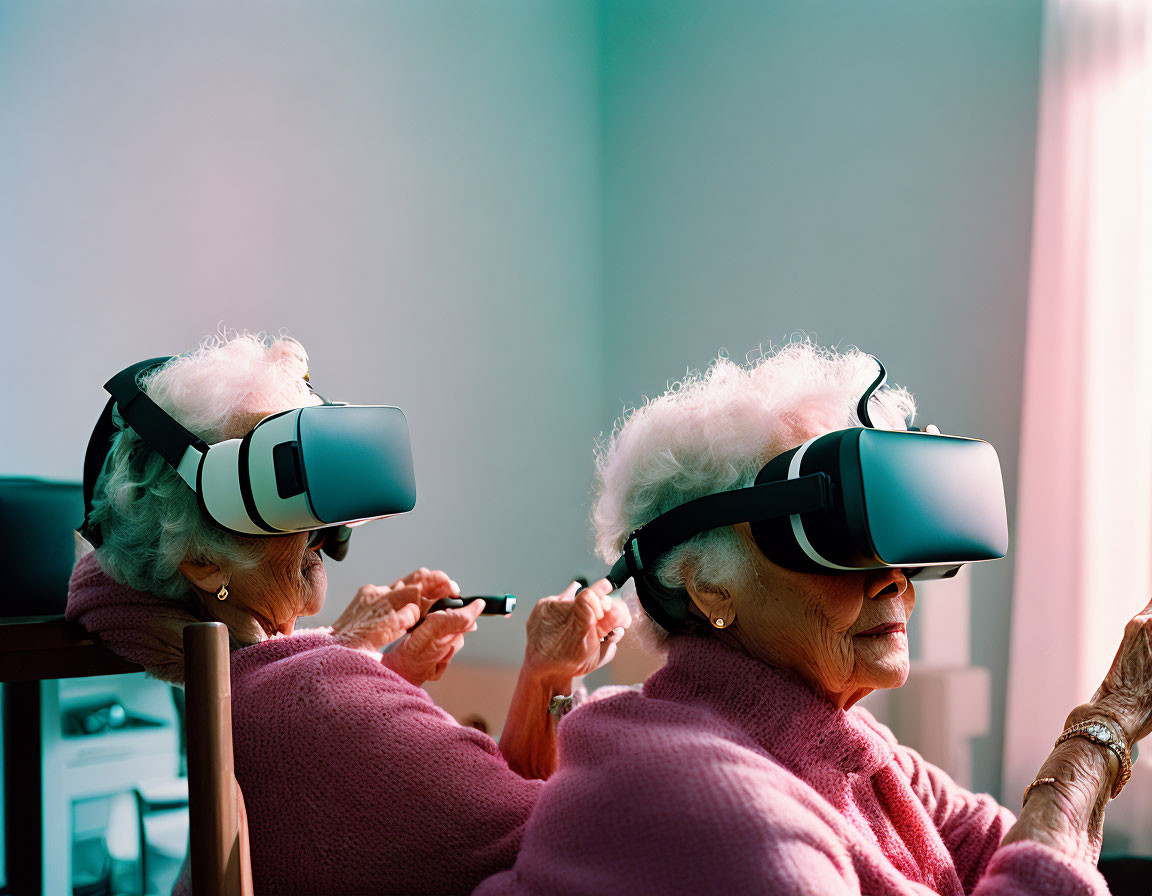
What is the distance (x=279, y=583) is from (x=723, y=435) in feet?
1.96

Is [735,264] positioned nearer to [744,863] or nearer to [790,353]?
[790,353]

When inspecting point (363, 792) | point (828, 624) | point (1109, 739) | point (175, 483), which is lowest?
point (363, 792)

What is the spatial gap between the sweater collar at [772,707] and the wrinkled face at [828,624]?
2 cm

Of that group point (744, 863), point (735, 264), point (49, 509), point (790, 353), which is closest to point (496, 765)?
point (744, 863)

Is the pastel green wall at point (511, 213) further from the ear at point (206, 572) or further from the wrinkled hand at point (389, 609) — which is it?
the ear at point (206, 572)

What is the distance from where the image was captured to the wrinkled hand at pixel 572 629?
1.30 metres

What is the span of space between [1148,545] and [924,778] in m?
1.36

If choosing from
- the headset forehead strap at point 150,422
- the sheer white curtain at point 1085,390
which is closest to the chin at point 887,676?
the headset forehead strap at point 150,422

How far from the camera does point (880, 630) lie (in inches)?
38.9

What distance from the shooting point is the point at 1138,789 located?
7.11 ft

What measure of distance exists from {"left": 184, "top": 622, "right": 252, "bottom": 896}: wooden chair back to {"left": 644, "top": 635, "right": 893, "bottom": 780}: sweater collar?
1.34 ft

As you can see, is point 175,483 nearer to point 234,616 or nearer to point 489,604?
point 234,616

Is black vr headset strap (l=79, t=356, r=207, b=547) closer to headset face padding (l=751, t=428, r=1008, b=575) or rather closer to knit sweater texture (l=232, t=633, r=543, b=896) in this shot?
knit sweater texture (l=232, t=633, r=543, b=896)

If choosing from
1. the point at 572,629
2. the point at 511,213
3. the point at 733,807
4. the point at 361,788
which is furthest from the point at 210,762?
the point at 511,213
